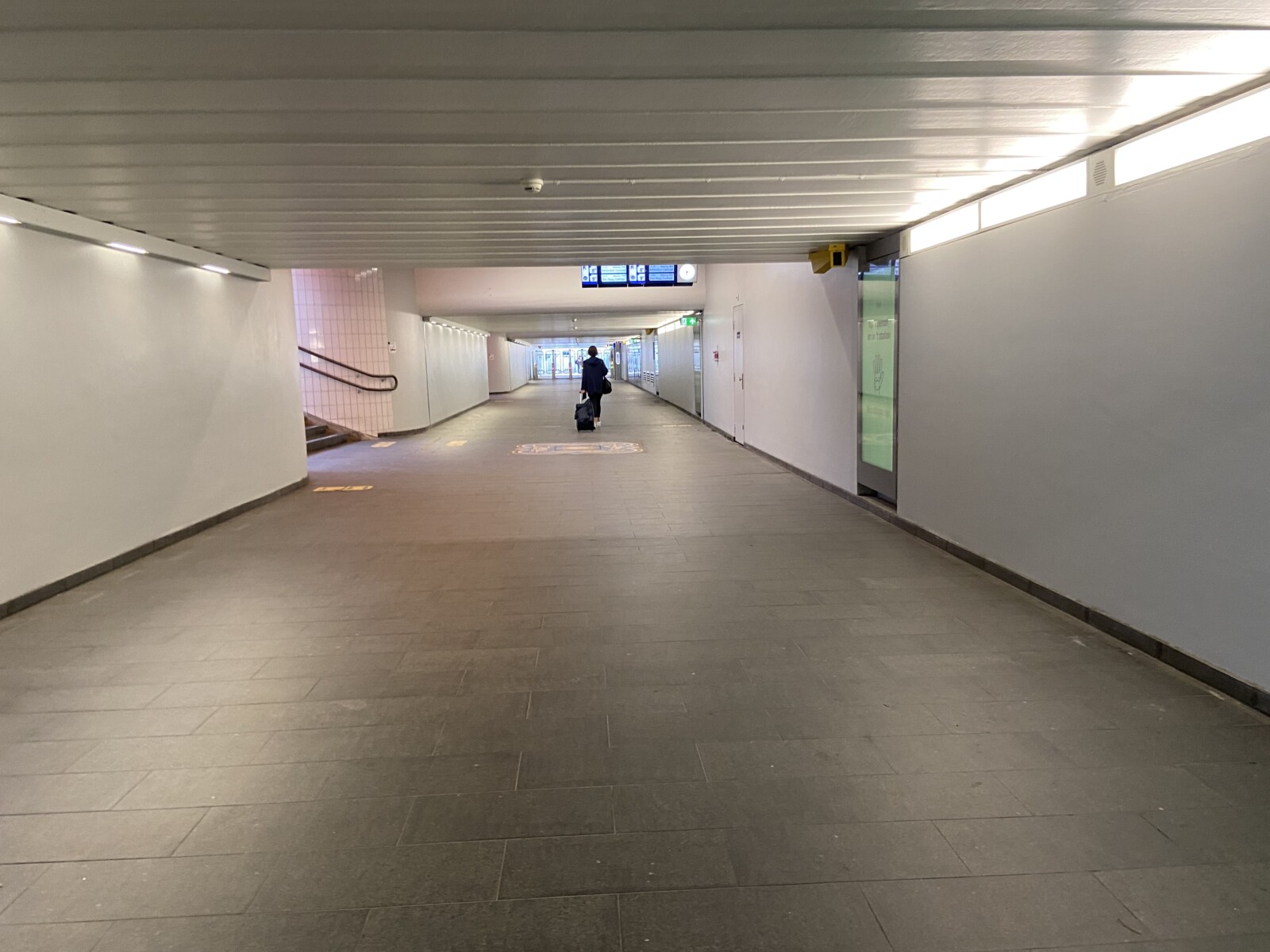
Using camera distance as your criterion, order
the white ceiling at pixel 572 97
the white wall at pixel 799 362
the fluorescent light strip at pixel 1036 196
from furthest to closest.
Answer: the white wall at pixel 799 362 → the fluorescent light strip at pixel 1036 196 → the white ceiling at pixel 572 97

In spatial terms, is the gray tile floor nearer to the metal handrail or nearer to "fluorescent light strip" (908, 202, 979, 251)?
"fluorescent light strip" (908, 202, 979, 251)

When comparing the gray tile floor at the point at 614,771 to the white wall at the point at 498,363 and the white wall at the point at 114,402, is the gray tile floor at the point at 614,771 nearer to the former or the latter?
the white wall at the point at 114,402

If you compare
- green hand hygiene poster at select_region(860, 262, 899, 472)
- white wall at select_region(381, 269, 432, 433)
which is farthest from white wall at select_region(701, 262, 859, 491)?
white wall at select_region(381, 269, 432, 433)

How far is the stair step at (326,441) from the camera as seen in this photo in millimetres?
12891

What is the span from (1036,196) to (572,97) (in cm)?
317

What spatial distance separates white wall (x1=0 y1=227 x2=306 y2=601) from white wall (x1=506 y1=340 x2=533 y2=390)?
28.2 m

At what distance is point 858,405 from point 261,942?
22.1 ft

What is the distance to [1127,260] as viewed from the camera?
3.76 m

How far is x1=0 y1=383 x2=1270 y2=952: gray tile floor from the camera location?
2.02 metres

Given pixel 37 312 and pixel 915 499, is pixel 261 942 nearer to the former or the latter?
pixel 37 312

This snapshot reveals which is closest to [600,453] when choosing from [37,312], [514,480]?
[514,480]

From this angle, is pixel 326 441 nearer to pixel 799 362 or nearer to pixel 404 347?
pixel 404 347

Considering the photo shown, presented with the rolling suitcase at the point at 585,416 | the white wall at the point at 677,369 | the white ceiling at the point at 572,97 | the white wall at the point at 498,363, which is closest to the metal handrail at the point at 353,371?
the rolling suitcase at the point at 585,416

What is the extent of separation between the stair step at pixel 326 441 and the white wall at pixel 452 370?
3033 millimetres
